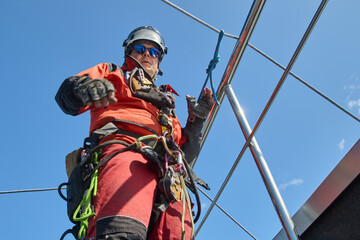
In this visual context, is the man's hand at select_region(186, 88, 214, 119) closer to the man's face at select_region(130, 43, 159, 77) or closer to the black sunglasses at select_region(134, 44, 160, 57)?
the man's face at select_region(130, 43, 159, 77)

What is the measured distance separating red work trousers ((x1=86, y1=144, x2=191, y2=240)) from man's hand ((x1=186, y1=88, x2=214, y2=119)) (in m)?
0.69

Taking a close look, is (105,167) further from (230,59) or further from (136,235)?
(230,59)

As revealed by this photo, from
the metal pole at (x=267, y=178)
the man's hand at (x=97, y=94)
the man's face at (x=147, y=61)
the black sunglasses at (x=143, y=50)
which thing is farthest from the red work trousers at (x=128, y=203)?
the black sunglasses at (x=143, y=50)

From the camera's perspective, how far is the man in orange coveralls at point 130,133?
1.10 meters

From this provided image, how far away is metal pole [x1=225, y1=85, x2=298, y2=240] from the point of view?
117cm

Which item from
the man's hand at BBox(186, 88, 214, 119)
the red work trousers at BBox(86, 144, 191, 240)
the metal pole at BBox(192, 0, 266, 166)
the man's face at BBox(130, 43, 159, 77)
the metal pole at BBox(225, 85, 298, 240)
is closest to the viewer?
the red work trousers at BBox(86, 144, 191, 240)

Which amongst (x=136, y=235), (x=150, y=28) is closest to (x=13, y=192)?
(x=150, y=28)

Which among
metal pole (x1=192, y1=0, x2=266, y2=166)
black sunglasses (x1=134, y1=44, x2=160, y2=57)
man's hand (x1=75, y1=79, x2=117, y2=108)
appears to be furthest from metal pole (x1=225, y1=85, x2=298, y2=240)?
black sunglasses (x1=134, y1=44, x2=160, y2=57)

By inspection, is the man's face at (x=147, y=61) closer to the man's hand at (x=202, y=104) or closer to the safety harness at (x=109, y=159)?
the man's hand at (x=202, y=104)

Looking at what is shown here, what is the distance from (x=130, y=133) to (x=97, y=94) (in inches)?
13.1

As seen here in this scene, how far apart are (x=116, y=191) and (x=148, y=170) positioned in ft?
0.79

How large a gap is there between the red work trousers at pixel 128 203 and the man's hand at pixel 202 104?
691mm

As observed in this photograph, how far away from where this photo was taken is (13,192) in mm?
2717

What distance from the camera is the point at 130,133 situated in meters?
1.50
